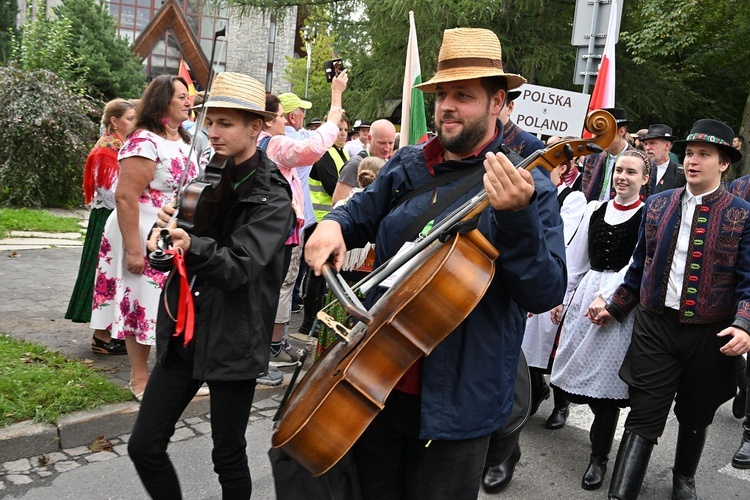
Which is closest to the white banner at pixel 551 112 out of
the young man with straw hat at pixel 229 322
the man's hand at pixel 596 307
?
the man's hand at pixel 596 307

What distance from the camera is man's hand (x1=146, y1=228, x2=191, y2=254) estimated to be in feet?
9.02

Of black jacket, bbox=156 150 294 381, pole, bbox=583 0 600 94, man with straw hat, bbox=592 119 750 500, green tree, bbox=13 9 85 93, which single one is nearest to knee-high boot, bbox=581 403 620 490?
man with straw hat, bbox=592 119 750 500

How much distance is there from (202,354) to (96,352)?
3.08 m

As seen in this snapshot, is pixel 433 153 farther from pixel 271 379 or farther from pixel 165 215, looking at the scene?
pixel 271 379

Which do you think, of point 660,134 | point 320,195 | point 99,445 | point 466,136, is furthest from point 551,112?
point 466,136

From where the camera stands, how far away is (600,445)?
15.4ft

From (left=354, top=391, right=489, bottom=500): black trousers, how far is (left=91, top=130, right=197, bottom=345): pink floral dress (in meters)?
2.60

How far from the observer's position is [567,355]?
501 cm

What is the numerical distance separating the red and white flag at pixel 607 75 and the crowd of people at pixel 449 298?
3134mm

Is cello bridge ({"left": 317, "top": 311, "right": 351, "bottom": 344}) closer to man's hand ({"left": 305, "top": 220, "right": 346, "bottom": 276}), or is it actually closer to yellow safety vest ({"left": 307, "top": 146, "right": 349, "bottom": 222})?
man's hand ({"left": 305, "top": 220, "right": 346, "bottom": 276})

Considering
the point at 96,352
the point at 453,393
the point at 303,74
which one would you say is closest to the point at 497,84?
the point at 453,393

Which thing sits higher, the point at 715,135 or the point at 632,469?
the point at 715,135

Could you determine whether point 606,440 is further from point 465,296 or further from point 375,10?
point 375,10

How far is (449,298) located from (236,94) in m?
1.59
